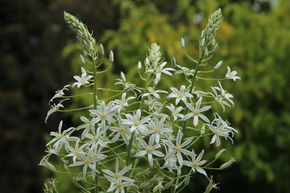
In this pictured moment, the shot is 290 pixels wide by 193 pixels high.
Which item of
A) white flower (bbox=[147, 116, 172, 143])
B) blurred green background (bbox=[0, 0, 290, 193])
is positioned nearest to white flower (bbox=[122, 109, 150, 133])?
white flower (bbox=[147, 116, 172, 143])

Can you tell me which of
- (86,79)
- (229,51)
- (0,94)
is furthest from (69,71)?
(86,79)

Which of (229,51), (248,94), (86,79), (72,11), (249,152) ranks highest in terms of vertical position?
(86,79)

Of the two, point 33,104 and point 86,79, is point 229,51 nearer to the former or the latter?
point 86,79

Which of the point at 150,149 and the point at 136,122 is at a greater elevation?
the point at 136,122

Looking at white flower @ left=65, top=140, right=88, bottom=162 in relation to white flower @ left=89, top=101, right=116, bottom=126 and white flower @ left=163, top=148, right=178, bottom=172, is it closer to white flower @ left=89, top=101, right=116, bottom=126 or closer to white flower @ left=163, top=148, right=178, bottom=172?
white flower @ left=89, top=101, right=116, bottom=126

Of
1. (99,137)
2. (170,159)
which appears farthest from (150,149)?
(99,137)

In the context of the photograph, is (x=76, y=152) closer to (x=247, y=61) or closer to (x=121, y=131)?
(x=121, y=131)

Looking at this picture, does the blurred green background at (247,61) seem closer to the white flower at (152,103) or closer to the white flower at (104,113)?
the white flower at (152,103)

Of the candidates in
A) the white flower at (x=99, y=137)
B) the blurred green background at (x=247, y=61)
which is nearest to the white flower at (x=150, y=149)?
the white flower at (x=99, y=137)

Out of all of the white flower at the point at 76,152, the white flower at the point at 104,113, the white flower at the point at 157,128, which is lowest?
the white flower at the point at 76,152

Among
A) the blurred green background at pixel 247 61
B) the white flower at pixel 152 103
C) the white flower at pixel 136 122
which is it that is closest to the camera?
the white flower at pixel 136 122

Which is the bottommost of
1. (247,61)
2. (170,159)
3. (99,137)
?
(247,61)
